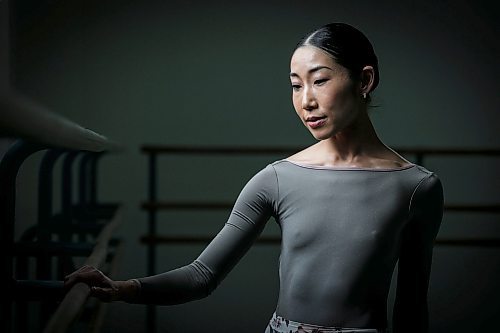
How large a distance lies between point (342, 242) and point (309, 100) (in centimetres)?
23

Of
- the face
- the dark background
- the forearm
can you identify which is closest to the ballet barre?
the forearm

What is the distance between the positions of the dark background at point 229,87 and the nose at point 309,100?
2.61 m

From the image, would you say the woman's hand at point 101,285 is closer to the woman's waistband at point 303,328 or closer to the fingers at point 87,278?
the fingers at point 87,278

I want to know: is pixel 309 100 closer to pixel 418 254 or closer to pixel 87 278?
pixel 418 254

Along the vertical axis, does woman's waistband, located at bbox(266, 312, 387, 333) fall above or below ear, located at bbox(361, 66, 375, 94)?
below

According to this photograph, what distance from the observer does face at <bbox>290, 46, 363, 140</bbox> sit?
106cm

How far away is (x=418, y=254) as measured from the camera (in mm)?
1074

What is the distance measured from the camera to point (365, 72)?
1.09m

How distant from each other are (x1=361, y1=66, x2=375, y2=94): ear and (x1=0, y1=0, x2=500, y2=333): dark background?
2570mm

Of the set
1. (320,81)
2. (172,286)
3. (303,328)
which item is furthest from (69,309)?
(320,81)

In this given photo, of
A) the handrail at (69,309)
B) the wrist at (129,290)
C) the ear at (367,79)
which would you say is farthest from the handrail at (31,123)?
the ear at (367,79)

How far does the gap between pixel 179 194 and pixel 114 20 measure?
39.9 inches

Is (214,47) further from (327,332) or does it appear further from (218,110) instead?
(327,332)

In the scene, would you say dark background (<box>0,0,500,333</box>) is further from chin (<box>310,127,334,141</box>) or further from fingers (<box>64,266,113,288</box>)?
fingers (<box>64,266,113,288</box>)
